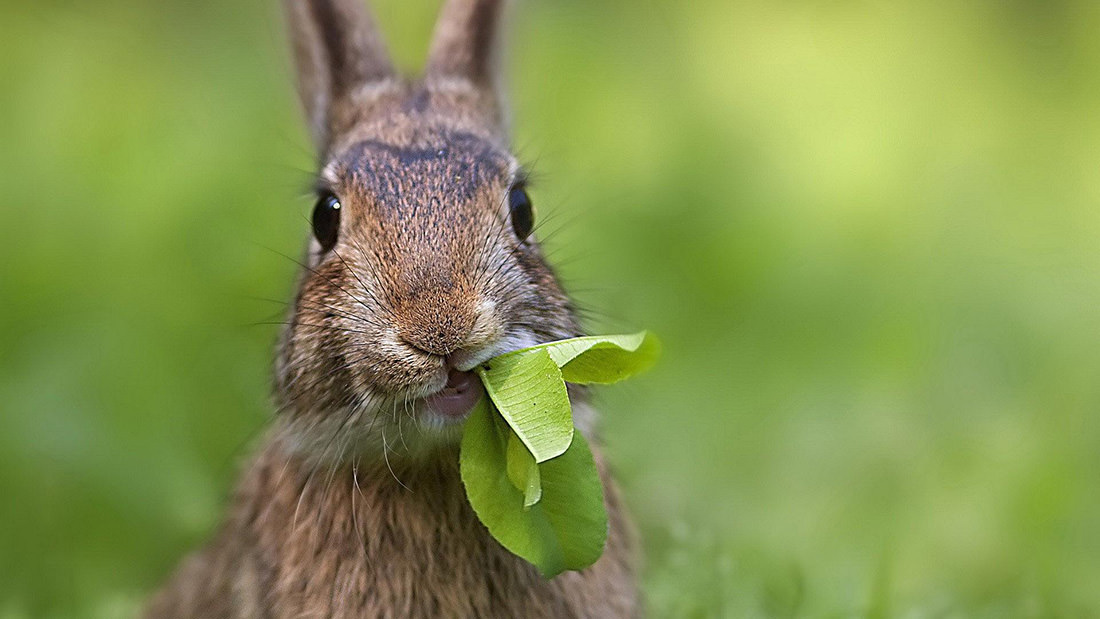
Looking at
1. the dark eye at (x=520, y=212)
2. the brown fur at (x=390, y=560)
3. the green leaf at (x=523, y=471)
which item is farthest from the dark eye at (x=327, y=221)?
the green leaf at (x=523, y=471)

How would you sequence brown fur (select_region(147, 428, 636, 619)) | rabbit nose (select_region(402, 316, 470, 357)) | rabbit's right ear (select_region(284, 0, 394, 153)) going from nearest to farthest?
rabbit nose (select_region(402, 316, 470, 357)), brown fur (select_region(147, 428, 636, 619)), rabbit's right ear (select_region(284, 0, 394, 153))

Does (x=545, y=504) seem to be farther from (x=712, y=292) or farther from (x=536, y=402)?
(x=712, y=292)

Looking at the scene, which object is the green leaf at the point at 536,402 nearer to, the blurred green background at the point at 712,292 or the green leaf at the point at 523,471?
the green leaf at the point at 523,471

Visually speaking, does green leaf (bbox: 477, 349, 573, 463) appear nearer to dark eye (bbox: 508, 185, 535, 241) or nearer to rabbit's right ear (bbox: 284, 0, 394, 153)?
dark eye (bbox: 508, 185, 535, 241)

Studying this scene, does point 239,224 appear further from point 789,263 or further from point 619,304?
point 789,263

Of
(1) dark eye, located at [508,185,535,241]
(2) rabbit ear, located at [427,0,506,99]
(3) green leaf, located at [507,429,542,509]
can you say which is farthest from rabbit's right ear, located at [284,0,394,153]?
(3) green leaf, located at [507,429,542,509]

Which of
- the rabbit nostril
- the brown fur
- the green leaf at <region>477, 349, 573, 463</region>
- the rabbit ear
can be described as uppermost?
the rabbit ear
